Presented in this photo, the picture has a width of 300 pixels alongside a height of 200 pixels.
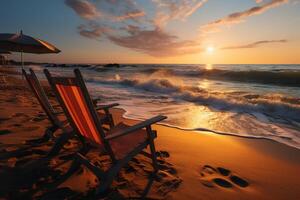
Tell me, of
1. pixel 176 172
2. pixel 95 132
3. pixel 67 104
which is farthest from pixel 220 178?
pixel 67 104

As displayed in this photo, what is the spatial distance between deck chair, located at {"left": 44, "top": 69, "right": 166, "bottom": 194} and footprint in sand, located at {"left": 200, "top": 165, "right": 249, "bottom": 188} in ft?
2.10

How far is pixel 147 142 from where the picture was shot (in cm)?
256

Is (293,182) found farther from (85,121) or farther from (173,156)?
(85,121)

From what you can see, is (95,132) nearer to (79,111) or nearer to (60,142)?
(79,111)

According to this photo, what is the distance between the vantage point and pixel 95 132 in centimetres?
224

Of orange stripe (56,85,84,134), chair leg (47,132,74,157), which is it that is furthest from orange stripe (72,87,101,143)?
chair leg (47,132,74,157)

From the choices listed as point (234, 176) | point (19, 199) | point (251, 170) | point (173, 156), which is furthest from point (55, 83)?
point (251, 170)

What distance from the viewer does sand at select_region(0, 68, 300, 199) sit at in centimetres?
232

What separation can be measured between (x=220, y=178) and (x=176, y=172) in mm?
543

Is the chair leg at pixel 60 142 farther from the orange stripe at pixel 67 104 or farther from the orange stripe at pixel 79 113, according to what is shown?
the orange stripe at pixel 79 113

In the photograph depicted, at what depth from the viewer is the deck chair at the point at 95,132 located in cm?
204

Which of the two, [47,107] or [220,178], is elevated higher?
[47,107]

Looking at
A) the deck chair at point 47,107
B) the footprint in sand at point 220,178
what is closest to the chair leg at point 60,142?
the deck chair at point 47,107

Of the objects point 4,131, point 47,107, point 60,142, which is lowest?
point 4,131
